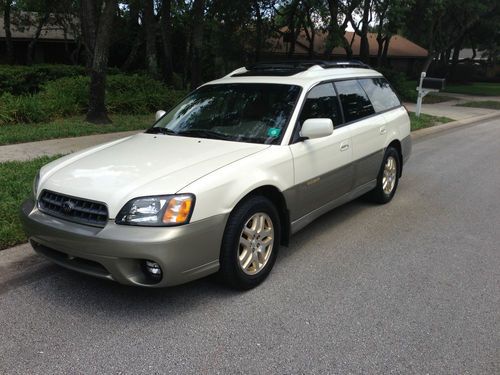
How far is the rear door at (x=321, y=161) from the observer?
438cm

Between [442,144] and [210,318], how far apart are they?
9.67 m

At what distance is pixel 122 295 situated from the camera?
3803mm

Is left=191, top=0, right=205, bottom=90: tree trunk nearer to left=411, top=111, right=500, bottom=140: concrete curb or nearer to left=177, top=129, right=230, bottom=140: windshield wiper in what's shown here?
left=411, top=111, right=500, bottom=140: concrete curb

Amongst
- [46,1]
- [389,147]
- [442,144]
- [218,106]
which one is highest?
[46,1]

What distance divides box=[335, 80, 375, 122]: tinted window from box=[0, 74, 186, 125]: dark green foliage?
7.95 meters

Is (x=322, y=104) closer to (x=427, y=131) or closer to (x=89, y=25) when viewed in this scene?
(x=89, y=25)

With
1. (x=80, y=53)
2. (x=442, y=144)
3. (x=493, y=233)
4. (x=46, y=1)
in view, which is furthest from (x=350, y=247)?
(x=80, y=53)

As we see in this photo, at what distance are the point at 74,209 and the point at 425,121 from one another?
1313cm

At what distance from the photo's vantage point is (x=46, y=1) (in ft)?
69.2

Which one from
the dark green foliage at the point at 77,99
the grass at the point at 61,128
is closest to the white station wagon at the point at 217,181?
the grass at the point at 61,128

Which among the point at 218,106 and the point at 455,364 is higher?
the point at 218,106

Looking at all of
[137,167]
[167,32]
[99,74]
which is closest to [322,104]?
[137,167]

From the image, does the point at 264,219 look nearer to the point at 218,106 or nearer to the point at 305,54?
the point at 218,106

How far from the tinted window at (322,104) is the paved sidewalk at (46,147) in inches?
192
